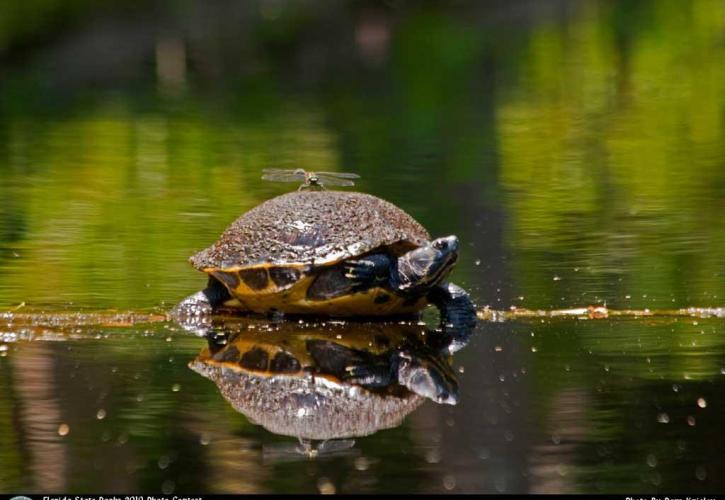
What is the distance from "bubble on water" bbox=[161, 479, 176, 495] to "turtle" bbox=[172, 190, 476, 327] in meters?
2.59

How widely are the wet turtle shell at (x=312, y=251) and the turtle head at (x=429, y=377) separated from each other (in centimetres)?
77

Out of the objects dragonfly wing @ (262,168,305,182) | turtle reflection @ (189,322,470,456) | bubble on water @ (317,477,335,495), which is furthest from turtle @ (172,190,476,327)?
bubble on water @ (317,477,335,495)

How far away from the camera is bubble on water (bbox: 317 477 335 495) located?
489cm

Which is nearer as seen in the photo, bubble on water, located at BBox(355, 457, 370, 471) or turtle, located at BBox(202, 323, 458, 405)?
bubble on water, located at BBox(355, 457, 370, 471)

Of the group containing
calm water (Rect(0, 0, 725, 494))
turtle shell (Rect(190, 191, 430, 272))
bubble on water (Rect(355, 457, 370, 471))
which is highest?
turtle shell (Rect(190, 191, 430, 272))

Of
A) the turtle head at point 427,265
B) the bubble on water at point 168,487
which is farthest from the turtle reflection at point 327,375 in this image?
the bubble on water at point 168,487

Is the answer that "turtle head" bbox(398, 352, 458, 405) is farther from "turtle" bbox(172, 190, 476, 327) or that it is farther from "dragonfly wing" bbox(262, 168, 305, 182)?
"dragonfly wing" bbox(262, 168, 305, 182)

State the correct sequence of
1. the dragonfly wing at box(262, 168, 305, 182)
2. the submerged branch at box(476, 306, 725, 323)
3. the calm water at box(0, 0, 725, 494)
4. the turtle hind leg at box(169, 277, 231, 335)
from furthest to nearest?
the dragonfly wing at box(262, 168, 305, 182) < the turtle hind leg at box(169, 277, 231, 335) < the submerged branch at box(476, 306, 725, 323) < the calm water at box(0, 0, 725, 494)

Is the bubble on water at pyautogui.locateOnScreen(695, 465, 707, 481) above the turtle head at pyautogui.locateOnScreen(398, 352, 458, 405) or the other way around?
above

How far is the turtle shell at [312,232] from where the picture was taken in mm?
7586

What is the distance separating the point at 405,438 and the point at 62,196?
8032 millimetres

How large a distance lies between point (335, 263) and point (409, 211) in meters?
4.03

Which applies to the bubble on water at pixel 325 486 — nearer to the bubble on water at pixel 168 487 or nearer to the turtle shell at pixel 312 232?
the bubble on water at pixel 168 487

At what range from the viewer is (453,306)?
7.68 m
